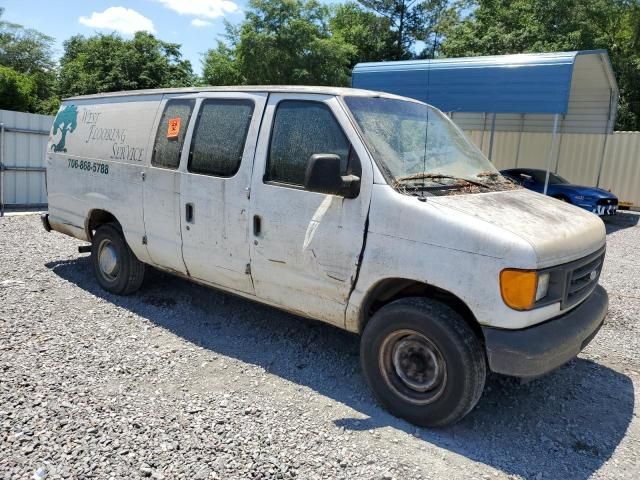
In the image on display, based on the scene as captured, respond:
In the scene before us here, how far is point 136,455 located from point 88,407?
0.68 m

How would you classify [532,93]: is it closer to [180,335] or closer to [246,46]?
[180,335]

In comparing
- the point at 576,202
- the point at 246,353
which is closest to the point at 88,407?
the point at 246,353

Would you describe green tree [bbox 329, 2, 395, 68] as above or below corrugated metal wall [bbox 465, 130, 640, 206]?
above

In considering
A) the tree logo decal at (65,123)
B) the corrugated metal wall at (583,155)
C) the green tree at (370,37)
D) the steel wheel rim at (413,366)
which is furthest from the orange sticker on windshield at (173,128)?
the green tree at (370,37)

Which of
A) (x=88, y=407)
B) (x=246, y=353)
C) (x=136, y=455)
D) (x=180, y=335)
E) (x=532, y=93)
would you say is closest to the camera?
(x=136, y=455)

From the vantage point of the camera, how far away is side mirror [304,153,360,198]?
137 inches

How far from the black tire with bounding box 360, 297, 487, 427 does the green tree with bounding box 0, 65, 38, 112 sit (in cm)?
3245

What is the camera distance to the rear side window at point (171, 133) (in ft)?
16.1

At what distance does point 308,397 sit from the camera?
12.7ft

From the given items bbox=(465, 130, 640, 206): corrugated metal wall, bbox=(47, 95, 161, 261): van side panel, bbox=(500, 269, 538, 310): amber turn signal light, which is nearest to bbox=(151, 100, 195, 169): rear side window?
bbox=(47, 95, 161, 261): van side panel

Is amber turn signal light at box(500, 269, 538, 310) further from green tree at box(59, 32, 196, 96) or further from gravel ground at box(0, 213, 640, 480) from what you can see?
green tree at box(59, 32, 196, 96)

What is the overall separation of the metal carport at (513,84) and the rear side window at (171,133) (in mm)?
10420

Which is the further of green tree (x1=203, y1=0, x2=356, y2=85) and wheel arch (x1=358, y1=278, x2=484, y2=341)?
green tree (x1=203, y1=0, x2=356, y2=85)

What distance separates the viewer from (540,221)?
3.48 metres
